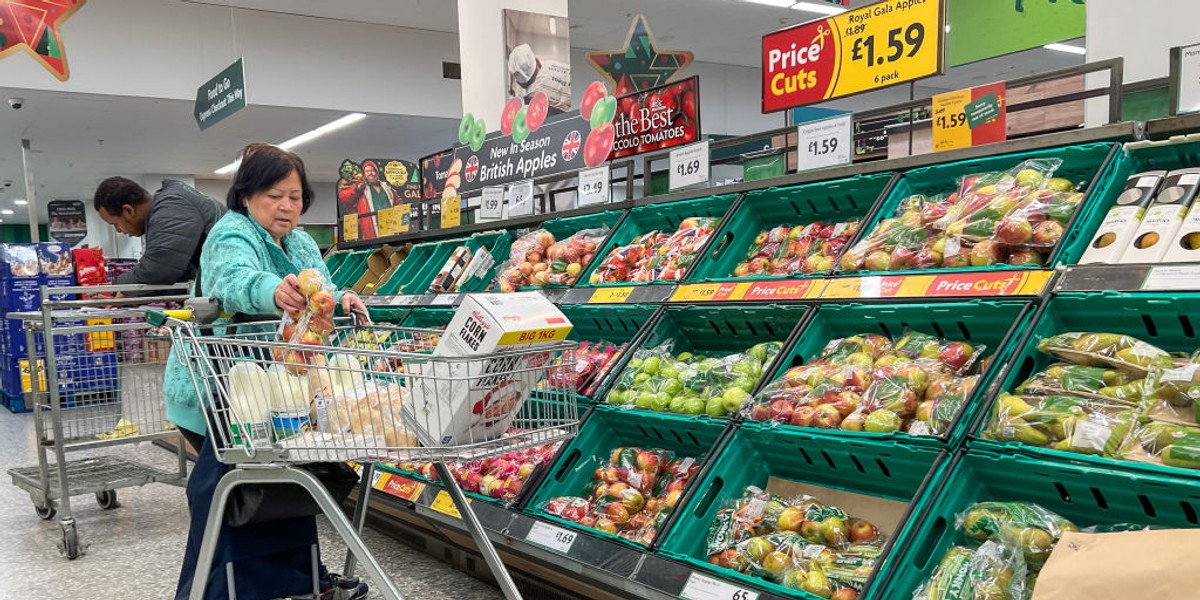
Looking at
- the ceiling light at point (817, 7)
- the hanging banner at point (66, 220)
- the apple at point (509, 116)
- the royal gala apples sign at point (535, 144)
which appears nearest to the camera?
the royal gala apples sign at point (535, 144)

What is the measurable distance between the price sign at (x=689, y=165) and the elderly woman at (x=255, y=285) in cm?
124

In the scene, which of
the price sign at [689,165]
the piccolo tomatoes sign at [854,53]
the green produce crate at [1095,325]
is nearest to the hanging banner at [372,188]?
the piccolo tomatoes sign at [854,53]

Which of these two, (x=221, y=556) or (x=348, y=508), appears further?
(x=348, y=508)

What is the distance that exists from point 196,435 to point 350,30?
10071 mm

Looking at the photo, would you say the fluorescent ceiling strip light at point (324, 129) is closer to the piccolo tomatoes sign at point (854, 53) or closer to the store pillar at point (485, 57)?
the store pillar at point (485, 57)

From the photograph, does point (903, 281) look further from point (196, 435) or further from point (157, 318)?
point (196, 435)

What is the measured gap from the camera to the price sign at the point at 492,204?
3.96 m

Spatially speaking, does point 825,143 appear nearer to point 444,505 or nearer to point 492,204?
point 444,505

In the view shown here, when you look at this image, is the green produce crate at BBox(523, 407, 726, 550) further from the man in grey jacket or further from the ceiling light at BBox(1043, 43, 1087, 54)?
the ceiling light at BBox(1043, 43, 1087, 54)

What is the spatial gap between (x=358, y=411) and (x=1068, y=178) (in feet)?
5.88

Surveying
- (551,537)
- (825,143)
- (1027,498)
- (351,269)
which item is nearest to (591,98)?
(825,143)

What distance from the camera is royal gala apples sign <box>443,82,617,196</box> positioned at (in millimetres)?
3576

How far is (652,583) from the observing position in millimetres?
1977

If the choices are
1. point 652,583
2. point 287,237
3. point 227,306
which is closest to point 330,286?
point 227,306
